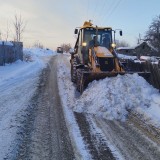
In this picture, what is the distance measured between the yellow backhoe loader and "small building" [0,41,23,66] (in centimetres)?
994

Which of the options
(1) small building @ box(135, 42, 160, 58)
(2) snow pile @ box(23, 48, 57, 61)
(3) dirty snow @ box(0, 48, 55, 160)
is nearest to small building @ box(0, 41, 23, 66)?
(2) snow pile @ box(23, 48, 57, 61)

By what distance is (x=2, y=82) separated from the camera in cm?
1520

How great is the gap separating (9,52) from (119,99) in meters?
18.0

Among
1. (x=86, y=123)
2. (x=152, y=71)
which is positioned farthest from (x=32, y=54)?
(x=86, y=123)

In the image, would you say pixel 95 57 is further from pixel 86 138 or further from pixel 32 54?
pixel 32 54

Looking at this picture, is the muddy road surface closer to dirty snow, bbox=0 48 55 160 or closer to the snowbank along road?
the snowbank along road

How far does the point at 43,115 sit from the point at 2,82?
21.9 ft

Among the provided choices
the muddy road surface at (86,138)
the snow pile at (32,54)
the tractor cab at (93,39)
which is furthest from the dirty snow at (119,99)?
the snow pile at (32,54)

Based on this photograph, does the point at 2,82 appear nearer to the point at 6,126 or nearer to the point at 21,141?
the point at 6,126

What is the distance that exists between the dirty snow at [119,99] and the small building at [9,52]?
541 inches

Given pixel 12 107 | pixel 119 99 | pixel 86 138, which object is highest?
pixel 119 99

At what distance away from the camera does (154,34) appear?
252 ft

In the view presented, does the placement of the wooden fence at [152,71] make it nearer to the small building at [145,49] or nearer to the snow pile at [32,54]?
the snow pile at [32,54]

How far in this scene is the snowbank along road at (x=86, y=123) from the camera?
249 inches
